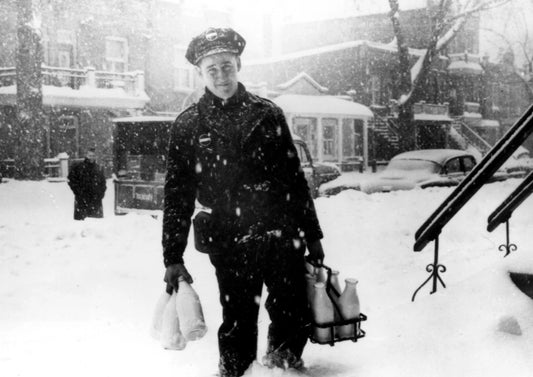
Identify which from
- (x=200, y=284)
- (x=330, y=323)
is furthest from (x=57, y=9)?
(x=330, y=323)

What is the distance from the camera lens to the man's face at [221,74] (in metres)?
3.04

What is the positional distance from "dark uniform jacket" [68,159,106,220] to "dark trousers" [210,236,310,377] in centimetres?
735

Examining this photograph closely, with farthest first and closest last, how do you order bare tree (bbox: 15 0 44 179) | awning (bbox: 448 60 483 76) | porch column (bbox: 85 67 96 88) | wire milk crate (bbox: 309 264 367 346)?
1. awning (bbox: 448 60 483 76)
2. porch column (bbox: 85 67 96 88)
3. bare tree (bbox: 15 0 44 179)
4. wire milk crate (bbox: 309 264 367 346)

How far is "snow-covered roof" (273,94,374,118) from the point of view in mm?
22562

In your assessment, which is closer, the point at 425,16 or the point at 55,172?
the point at 55,172

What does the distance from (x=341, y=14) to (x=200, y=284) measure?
27346 mm

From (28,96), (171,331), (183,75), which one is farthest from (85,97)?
(171,331)

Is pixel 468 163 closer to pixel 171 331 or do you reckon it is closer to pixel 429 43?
pixel 429 43

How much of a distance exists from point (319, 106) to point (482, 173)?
2014 centimetres

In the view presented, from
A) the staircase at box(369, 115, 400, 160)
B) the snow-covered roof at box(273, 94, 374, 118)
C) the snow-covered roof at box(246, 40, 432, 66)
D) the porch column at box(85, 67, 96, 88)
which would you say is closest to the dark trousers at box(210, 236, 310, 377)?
the porch column at box(85, 67, 96, 88)

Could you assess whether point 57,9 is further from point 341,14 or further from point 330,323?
point 330,323

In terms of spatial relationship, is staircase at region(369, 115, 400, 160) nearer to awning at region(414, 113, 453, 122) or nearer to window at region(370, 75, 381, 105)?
window at region(370, 75, 381, 105)

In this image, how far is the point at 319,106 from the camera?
2352cm

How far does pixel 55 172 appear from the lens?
61.5 feet
